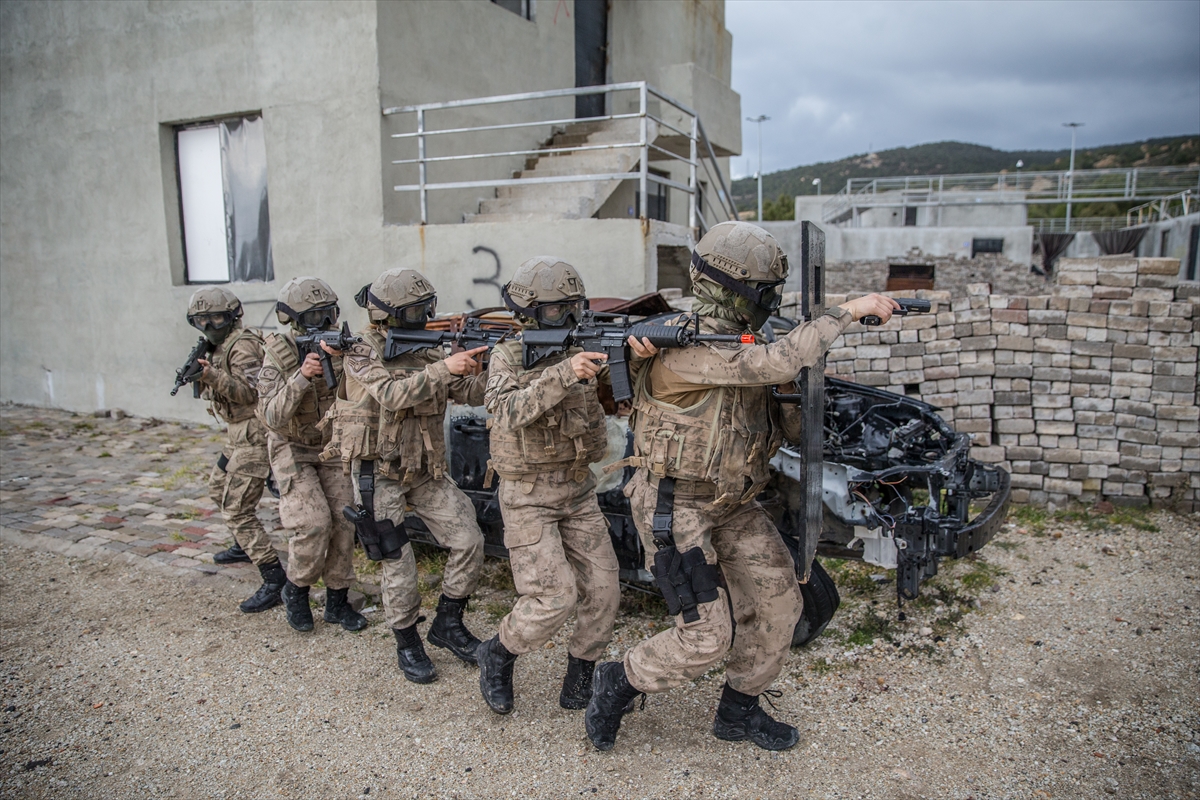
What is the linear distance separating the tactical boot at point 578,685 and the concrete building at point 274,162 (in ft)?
14.3

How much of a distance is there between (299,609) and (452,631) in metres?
0.95

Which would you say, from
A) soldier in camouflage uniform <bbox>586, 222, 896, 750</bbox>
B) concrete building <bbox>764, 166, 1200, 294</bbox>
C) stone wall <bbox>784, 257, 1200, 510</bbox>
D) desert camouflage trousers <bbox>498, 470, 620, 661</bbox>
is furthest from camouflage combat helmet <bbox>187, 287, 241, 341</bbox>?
concrete building <bbox>764, 166, 1200, 294</bbox>

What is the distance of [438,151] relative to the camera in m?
8.54

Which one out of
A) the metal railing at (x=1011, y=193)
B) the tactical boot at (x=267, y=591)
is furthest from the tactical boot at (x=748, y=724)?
the metal railing at (x=1011, y=193)

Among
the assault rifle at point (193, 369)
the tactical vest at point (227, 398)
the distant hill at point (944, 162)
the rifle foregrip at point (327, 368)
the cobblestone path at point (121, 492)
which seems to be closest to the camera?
the rifle foregrip at point (327, 368)

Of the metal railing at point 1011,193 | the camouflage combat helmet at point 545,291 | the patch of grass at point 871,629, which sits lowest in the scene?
the patch of grass at point 871,629

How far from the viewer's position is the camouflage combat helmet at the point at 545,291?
3.23 meters

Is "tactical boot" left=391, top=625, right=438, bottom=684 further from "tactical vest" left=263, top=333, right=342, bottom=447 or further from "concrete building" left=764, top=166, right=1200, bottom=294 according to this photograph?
"concrete building" left=764, top=166, right=1200, bottom=294

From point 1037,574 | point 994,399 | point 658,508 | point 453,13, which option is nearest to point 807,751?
point 658,508

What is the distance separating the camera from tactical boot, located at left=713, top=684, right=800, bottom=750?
306 cm

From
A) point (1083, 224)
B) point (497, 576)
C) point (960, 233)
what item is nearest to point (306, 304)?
point (497, 576)

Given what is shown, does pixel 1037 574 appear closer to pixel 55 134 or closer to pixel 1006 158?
pixel 55 134

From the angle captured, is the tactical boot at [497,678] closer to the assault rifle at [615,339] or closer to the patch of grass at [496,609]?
the patch of grass at [496,609]

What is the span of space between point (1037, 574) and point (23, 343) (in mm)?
12891
